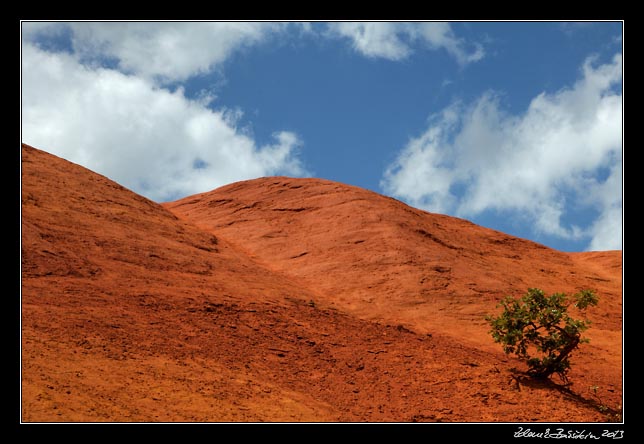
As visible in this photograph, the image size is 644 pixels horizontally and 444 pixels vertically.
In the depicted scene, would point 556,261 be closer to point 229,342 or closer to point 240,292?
point 240,292

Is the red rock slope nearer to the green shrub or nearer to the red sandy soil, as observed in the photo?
the red sandy soil

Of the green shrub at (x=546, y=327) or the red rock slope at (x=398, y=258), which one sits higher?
the red rock slope at (x=398, y=258)

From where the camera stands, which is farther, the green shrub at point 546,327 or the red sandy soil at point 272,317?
the green shrub at point 546,327

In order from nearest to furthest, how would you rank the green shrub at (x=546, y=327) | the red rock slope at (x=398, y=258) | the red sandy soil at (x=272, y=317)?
the red sandy soil at (x=272, y=317)
the green shrub at (x=546, y=327)
the red rock slope at (x=398, y=258)

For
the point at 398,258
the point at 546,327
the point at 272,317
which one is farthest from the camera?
the point at 398,258

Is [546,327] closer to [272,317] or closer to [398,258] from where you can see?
[272,317]

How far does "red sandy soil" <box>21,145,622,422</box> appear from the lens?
400 inches

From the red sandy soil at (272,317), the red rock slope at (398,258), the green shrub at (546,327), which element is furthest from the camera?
the red rock slope at (398,258)

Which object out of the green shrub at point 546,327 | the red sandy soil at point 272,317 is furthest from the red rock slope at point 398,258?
the green shrub at point 546,327

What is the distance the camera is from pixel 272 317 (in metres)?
14.9

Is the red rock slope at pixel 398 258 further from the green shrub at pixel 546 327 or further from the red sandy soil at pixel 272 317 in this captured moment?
the green shrub at pixel 546 327

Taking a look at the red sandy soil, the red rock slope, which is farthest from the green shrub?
the red rock slope

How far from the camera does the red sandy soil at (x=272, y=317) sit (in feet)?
33.4

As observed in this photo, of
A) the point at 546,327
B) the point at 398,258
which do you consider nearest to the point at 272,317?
the point at 546,327
